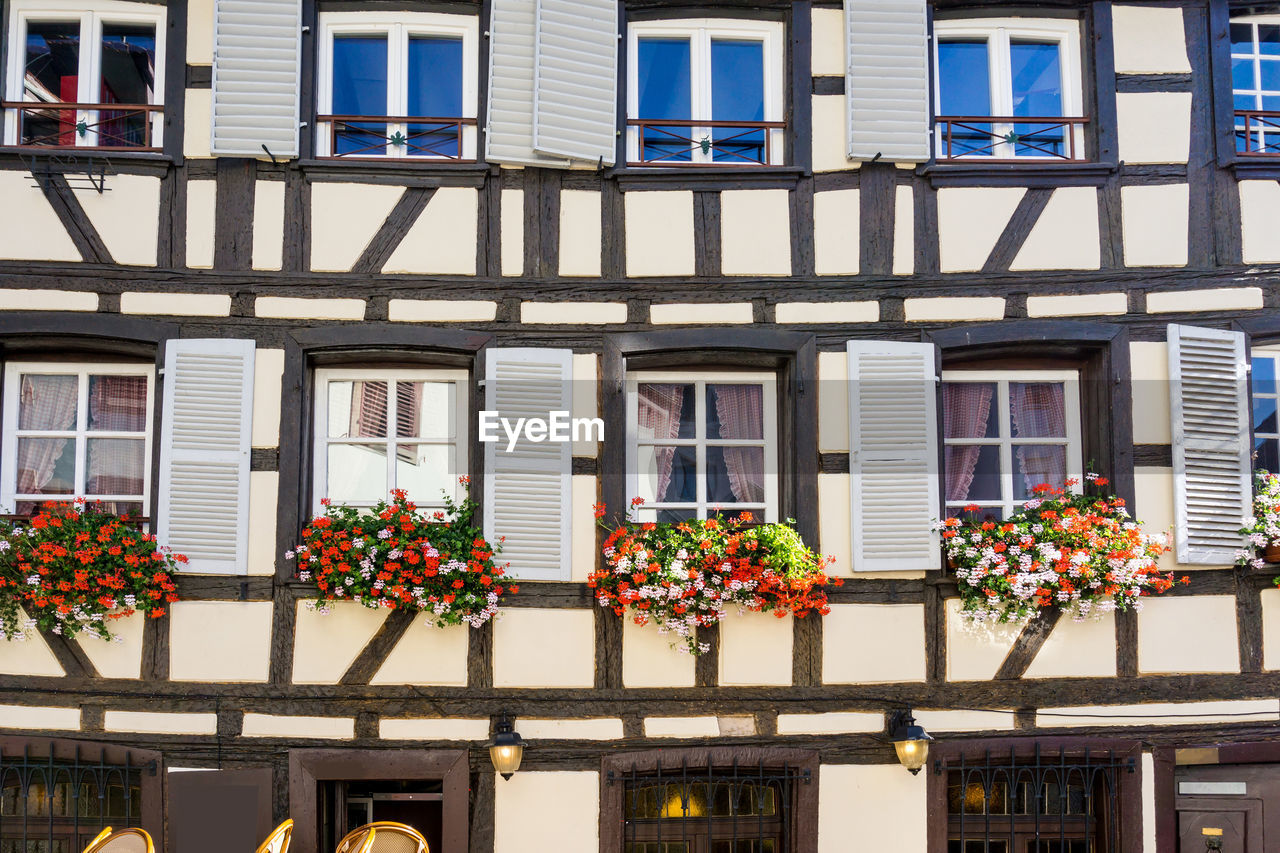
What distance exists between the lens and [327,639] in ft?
19.0

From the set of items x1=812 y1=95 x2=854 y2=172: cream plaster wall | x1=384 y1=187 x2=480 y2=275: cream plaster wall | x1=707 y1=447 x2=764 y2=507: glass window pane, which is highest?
x1=812 y1=95 x2=854 y2=172: cream plaster wall

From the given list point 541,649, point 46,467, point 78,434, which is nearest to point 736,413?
point 541,649

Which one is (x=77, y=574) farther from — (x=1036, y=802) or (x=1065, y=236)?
(x=1065, y=236)

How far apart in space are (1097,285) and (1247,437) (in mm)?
1217

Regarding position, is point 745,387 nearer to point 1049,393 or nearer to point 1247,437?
point 1049,393

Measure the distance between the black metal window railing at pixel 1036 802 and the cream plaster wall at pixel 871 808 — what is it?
0.73 feet

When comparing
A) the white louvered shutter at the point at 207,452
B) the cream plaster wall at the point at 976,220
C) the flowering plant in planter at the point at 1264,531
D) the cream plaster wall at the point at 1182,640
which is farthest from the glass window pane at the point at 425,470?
the flowering plant in planter at the point at 1264,531

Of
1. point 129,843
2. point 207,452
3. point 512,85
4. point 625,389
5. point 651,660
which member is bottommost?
point 129,843

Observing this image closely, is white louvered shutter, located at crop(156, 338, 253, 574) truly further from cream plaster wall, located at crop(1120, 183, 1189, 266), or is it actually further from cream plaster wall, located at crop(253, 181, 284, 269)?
cream plaster wall, located at crop(1120, 183, 1189, 266)

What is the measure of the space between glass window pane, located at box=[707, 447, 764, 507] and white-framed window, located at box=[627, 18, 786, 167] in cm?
172

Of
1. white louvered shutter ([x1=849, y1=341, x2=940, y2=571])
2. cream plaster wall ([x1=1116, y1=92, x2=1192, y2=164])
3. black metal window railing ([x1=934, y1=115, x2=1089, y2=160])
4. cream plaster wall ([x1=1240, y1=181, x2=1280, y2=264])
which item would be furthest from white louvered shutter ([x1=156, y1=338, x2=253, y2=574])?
cream plaster wall ([x1=1240, y1=181, x2=1280, y2=264])

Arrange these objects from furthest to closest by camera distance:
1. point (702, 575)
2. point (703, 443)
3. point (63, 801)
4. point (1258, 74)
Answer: point (1258, 74) < point (703, 443) < point (63, 801) < point (702, 575)

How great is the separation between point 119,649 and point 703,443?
11.2ft

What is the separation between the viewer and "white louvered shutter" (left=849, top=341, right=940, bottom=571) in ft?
19.4
